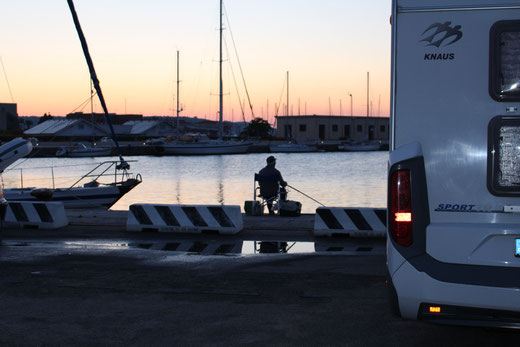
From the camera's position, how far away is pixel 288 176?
66562 mm

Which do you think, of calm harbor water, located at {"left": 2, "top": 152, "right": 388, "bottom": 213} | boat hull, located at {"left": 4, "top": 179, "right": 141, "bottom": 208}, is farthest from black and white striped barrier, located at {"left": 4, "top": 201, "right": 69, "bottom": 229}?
calm harbor water, located at {"left": 2, "top": 152, "right": 388, "bottom": 213}

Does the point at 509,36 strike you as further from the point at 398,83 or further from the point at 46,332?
the point at 46,332

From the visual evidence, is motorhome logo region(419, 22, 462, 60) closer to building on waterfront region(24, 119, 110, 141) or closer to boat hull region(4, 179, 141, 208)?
boat hull region(4, 179, 141, 208)

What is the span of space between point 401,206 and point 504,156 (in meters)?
0.84

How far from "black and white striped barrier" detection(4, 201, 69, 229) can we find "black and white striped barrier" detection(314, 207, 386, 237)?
17.9 ft

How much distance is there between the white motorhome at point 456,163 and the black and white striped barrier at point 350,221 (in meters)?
7.63

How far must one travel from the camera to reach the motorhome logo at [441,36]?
16.8 feet

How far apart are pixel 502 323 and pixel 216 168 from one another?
241 ft

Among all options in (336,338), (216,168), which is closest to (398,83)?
(336,338)

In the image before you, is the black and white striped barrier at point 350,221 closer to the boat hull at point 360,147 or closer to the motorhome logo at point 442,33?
the motorhome logo at point 442,33

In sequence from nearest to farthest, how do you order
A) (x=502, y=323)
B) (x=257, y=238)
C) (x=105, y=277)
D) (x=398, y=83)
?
1. (x=502, y=323)
2. (x=398, y=83)
3. (x=105, y=277)
4. (x=257, y=238)

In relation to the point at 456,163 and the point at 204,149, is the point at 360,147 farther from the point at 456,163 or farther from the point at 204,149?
the point at 456,163

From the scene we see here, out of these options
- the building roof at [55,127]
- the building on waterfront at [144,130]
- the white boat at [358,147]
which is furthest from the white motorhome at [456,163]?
the building on waterfront at [144,130]

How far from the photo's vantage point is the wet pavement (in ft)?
21.4
